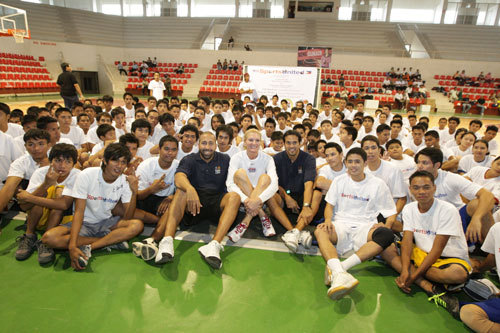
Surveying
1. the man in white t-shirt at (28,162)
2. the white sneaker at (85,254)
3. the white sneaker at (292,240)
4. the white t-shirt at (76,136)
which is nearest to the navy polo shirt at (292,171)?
the white sneaker at (292,240)

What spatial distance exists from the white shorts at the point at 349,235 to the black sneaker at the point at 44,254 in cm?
302

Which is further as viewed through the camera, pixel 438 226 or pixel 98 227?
pixel 98 227

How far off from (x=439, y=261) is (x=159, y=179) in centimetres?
321

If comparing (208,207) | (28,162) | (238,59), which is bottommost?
(208,207)

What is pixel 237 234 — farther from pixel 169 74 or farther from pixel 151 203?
pixel 169 74

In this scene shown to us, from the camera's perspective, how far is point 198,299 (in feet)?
8.46

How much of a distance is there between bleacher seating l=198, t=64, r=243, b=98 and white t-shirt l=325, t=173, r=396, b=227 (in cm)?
1675

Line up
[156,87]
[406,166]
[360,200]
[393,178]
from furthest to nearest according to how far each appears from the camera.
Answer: [156,87] < [406,166] < [393,178] < [360,200]

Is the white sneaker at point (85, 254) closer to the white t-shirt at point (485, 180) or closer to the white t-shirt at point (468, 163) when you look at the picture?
the white t-shirt at point (485, 180)

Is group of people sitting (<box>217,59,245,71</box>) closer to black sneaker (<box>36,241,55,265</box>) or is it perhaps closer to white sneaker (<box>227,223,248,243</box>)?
white sneaker (<box>227,223,248,243</box>)

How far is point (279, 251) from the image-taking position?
11.1 ft

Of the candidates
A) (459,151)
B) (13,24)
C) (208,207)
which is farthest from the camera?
(13,24)

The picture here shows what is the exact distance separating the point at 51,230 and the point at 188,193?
1.41m

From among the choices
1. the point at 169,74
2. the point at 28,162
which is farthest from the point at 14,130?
the point at 169,74
